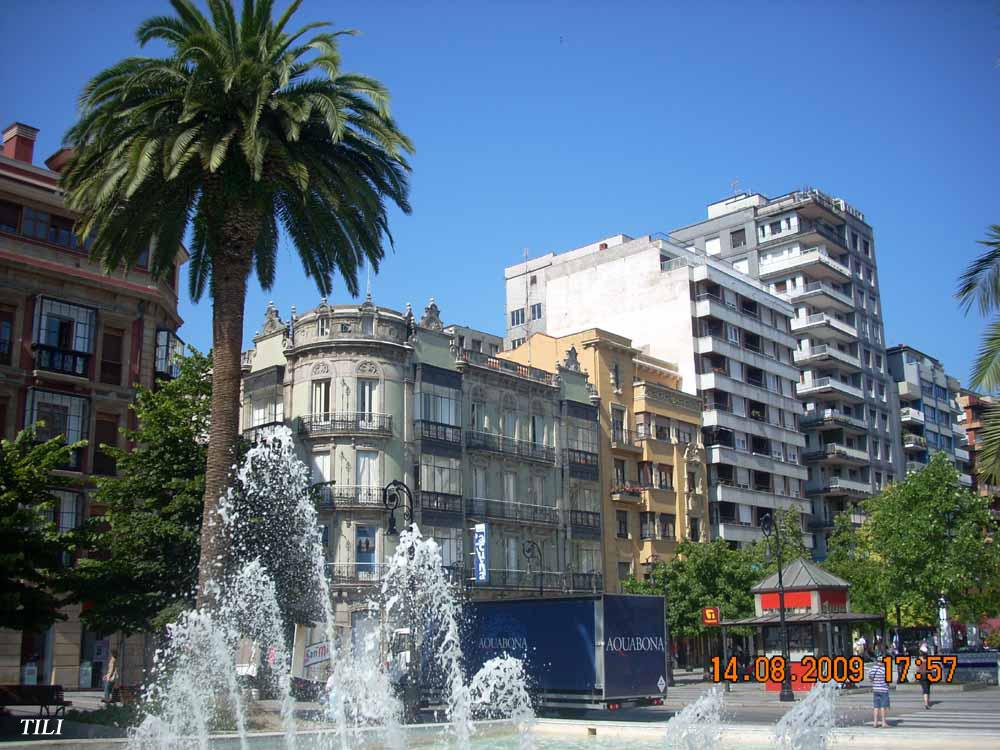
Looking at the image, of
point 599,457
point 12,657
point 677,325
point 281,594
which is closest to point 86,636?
point 12,657

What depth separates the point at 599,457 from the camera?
2474 inches

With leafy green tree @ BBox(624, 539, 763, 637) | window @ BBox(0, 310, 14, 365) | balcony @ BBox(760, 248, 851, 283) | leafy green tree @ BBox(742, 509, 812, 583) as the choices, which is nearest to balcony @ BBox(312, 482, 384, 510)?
window @ BBox(0, 310, 14, 365)

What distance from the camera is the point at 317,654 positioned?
1756 inches

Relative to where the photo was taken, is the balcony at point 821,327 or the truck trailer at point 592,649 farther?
the balcony at point 821,327

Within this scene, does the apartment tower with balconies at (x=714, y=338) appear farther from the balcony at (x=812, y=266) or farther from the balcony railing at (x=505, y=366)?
the balcony at (x=812, y=266)

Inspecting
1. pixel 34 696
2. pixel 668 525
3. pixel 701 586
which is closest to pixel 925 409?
pixel 668 525

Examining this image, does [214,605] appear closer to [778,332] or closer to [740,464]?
[740,464]

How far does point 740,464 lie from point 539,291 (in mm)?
21483

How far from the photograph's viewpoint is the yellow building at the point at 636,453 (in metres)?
63.4

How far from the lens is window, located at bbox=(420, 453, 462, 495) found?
5166 centimetres

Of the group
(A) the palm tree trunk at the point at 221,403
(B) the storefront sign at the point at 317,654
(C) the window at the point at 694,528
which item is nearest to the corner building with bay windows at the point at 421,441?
(B) the storefront sign at the point at 317,654

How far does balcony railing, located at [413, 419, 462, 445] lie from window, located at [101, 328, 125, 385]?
15060mm

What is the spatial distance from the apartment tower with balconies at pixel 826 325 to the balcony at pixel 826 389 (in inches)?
3.6

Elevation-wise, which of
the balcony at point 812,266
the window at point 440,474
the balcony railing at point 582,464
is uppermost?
the balcony at point 812,266
